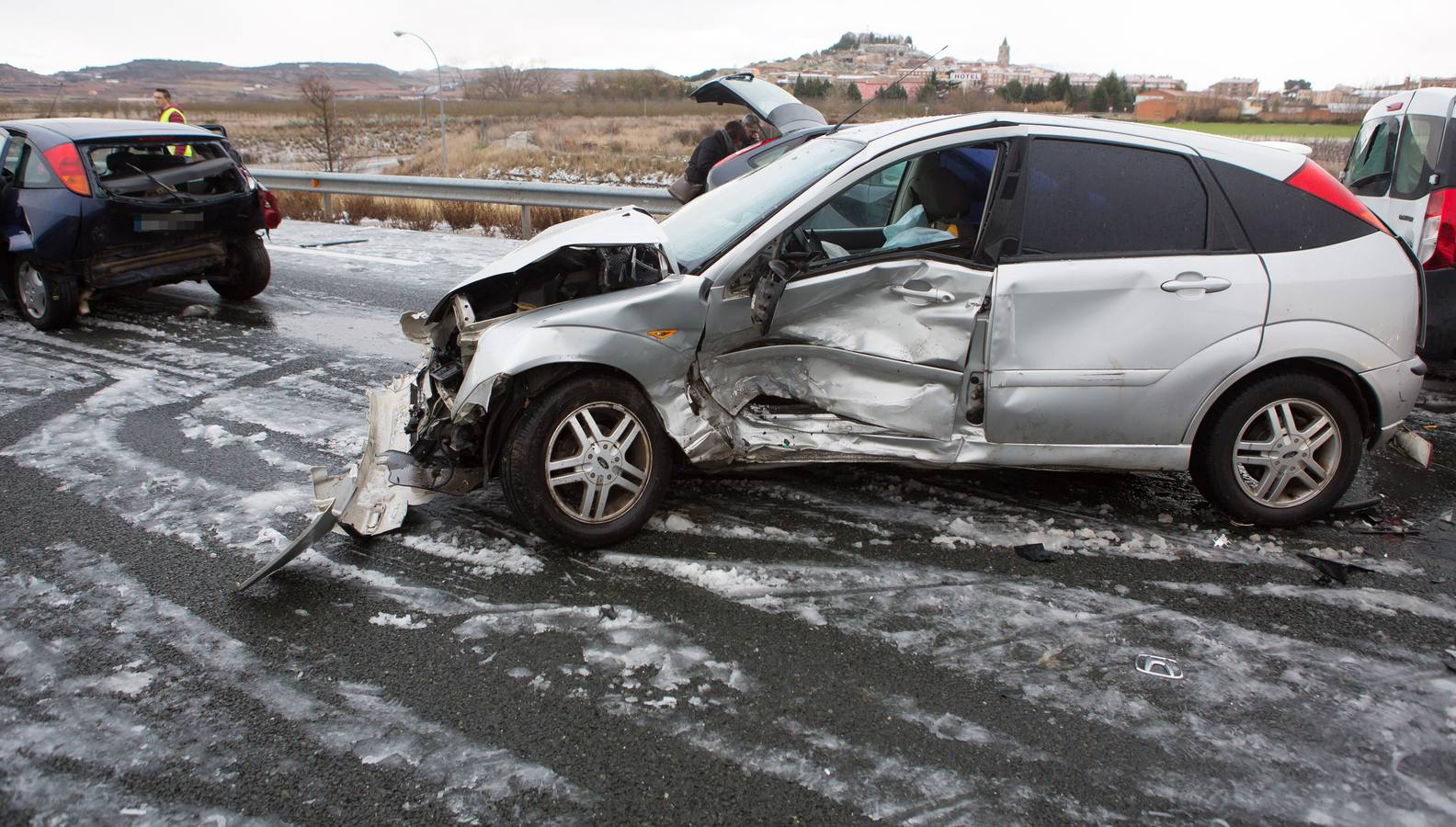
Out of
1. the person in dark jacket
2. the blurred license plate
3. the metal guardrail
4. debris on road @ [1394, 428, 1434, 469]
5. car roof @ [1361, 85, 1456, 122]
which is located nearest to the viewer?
debris on road @ [1394, 428, 1434, 469]

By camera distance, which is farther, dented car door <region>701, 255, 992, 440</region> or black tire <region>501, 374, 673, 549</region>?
dented car door <region>701, 255, 992, 440</region>

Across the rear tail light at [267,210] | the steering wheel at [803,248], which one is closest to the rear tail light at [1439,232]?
the steering wheel at [803,248]

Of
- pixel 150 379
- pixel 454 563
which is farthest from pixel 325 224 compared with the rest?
pixel 454 563

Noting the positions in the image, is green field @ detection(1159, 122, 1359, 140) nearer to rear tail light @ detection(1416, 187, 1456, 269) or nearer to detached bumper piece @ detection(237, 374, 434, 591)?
rear tail light @ detection(1416, 187, 1456, 269)

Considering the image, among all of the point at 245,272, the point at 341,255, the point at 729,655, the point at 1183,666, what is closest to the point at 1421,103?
the point at 1183,666

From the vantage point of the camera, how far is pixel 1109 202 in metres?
3.92

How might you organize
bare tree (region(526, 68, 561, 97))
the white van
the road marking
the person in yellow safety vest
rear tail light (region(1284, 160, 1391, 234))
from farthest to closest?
bare tree (region(526, 68, 561, 97)), the person in yellow safety vest, the road marking, the white van, rear tail light (region(1284, 160, 1391, 234))

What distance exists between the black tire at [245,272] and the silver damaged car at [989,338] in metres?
5.22

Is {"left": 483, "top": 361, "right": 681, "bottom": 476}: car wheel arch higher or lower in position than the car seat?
lower

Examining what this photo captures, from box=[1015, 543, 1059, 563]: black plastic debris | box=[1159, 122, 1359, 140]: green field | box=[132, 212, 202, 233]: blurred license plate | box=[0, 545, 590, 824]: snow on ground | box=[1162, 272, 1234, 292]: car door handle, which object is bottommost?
box=[0, 545, 590, 824]: snow on ground

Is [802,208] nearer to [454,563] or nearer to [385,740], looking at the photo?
[454,563]

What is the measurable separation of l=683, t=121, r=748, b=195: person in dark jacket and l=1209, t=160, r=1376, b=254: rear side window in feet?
19.1

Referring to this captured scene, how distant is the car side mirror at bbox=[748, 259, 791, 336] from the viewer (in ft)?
12.4

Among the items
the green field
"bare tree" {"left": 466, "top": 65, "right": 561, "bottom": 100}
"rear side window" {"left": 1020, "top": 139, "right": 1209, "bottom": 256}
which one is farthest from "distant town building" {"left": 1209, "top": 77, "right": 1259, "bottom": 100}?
"bare tree" {"left": 466, "top": 65, "right": 561, "bottom": 100}
